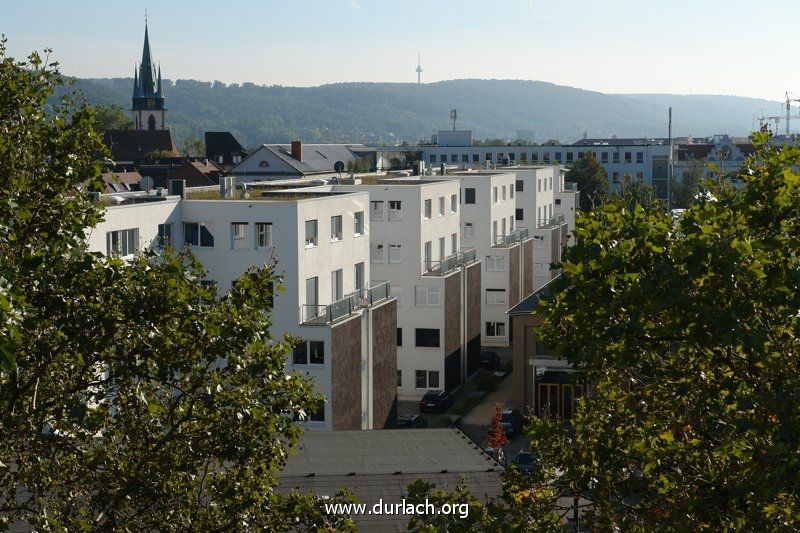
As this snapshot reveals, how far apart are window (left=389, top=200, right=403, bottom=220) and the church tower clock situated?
133 metres

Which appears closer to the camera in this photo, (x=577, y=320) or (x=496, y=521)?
(x=496, y=521)

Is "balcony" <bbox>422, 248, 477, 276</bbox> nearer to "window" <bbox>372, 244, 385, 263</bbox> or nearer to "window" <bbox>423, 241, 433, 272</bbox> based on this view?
"window" <bbox>423, 241, 433, 272</bbox>

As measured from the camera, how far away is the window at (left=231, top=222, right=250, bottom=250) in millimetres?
38406

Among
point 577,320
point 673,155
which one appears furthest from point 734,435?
point 673,155

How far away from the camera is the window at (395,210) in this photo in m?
51.4

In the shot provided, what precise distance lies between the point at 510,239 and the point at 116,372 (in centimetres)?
5485

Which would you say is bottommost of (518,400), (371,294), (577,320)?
(518,400)

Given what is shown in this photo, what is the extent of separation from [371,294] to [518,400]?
28.9 ft

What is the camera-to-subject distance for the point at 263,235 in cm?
3841

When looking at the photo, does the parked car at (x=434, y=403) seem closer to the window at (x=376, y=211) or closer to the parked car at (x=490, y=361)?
the window at (x=376, y=211)

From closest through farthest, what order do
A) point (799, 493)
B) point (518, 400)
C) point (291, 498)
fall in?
1. point (799, 493)
2. point (291, 498)
3. point (518, 400)

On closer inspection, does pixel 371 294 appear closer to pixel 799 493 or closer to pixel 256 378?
pixel 256 378

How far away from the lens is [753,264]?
38.3 ft

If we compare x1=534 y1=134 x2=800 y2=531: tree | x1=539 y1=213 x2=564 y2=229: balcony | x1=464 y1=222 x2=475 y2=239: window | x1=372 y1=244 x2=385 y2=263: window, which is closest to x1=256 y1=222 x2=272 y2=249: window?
x1=372 y1=244 x2=385 y2=263: window
